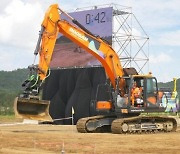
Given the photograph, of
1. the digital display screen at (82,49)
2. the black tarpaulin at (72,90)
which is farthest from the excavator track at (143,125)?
the digital display screen at (82,49)

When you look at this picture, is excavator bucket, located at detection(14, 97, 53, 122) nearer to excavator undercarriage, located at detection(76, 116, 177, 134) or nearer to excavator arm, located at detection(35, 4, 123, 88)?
excavator arm, located at detection(35, 4, 123, 88)

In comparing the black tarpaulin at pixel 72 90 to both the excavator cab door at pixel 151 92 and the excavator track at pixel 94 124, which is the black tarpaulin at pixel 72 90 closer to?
the excavator track at pixel 94 124

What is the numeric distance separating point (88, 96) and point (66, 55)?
463cm

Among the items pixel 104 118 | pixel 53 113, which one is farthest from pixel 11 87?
pixel 104 118

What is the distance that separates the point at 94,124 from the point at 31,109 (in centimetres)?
454

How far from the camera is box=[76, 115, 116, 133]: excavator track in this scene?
22.8 metres

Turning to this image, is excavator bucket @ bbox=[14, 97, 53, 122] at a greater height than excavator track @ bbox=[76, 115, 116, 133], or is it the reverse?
excavator bucket @ bbox=[14, 97, 53, 122]

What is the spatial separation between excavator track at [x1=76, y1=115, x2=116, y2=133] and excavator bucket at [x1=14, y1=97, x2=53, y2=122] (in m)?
3.37

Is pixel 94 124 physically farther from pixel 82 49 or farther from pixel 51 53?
pixel 82 49

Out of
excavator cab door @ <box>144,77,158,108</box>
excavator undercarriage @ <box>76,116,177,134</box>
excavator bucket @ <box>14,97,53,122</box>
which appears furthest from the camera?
excavator cab door @ <box>144,77,158,108</box>

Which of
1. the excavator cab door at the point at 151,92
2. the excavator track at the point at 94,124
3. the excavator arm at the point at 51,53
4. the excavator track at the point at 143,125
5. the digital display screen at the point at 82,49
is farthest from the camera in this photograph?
the digital display screen at the point at 82,49

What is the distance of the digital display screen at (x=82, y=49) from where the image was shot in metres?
38.7

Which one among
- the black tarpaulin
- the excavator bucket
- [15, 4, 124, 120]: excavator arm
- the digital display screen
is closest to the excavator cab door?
[15, 4, 124, 120]: excavator arm

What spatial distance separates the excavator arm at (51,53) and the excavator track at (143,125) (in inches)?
61.6
